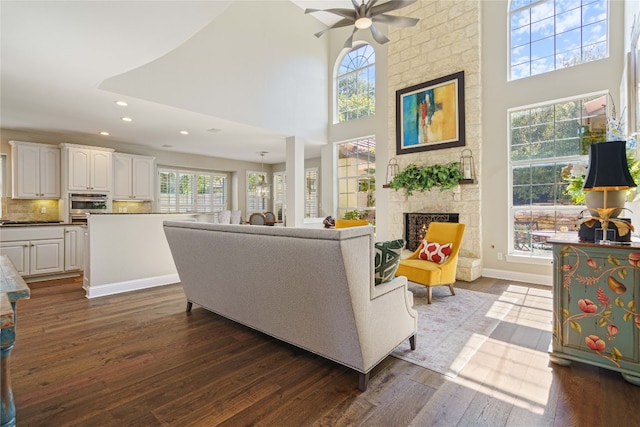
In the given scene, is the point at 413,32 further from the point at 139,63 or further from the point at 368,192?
the point at 139,63

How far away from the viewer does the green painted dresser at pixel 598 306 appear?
75.5 inches

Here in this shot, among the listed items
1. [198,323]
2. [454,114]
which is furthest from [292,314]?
[454,114]

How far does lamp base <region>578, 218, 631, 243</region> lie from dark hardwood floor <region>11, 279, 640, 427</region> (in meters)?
0.91

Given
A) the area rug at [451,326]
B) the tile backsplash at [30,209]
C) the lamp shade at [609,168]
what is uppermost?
the lamp shade at [609,168]

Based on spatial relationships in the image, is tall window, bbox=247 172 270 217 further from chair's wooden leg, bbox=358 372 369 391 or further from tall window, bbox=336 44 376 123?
chair's wooden leg, bbox=358 372 369 391

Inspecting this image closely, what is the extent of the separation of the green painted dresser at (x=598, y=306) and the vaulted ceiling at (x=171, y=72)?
11.0 ft

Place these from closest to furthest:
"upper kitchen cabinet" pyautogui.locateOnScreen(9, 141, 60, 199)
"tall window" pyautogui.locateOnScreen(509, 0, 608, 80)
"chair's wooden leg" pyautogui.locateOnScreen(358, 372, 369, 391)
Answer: "chair's wooden leg" pyautogui.locateOnScreen(358, 372, 369, 391) < "tall window" pyautogui.locateOnScreen(509, 0, 608, 80) < "upper kitchen cabinet" pyautogui.locateOnScreen(9, 141, 60, 199)

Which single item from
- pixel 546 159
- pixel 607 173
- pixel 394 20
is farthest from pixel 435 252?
pixel 394 20

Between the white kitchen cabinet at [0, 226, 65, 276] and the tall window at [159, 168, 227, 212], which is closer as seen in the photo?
the white kitchen cabinet at [0, 226, 65, 276]

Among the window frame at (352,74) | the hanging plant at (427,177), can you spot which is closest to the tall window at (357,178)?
the window frame at (352,74)

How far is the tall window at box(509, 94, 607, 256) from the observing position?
4254mm

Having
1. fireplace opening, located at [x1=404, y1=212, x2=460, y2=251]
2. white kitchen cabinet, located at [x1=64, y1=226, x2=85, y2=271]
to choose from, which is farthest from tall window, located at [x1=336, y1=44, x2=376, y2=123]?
white kitchen cabinet, located at [x1=64, y1=226, x2=85, y2=271]

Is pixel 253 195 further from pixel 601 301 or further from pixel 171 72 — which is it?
pixel 601 301

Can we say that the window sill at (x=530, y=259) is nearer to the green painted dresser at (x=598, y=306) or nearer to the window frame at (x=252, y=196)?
the green painted dresser at (x=598, y=306)
